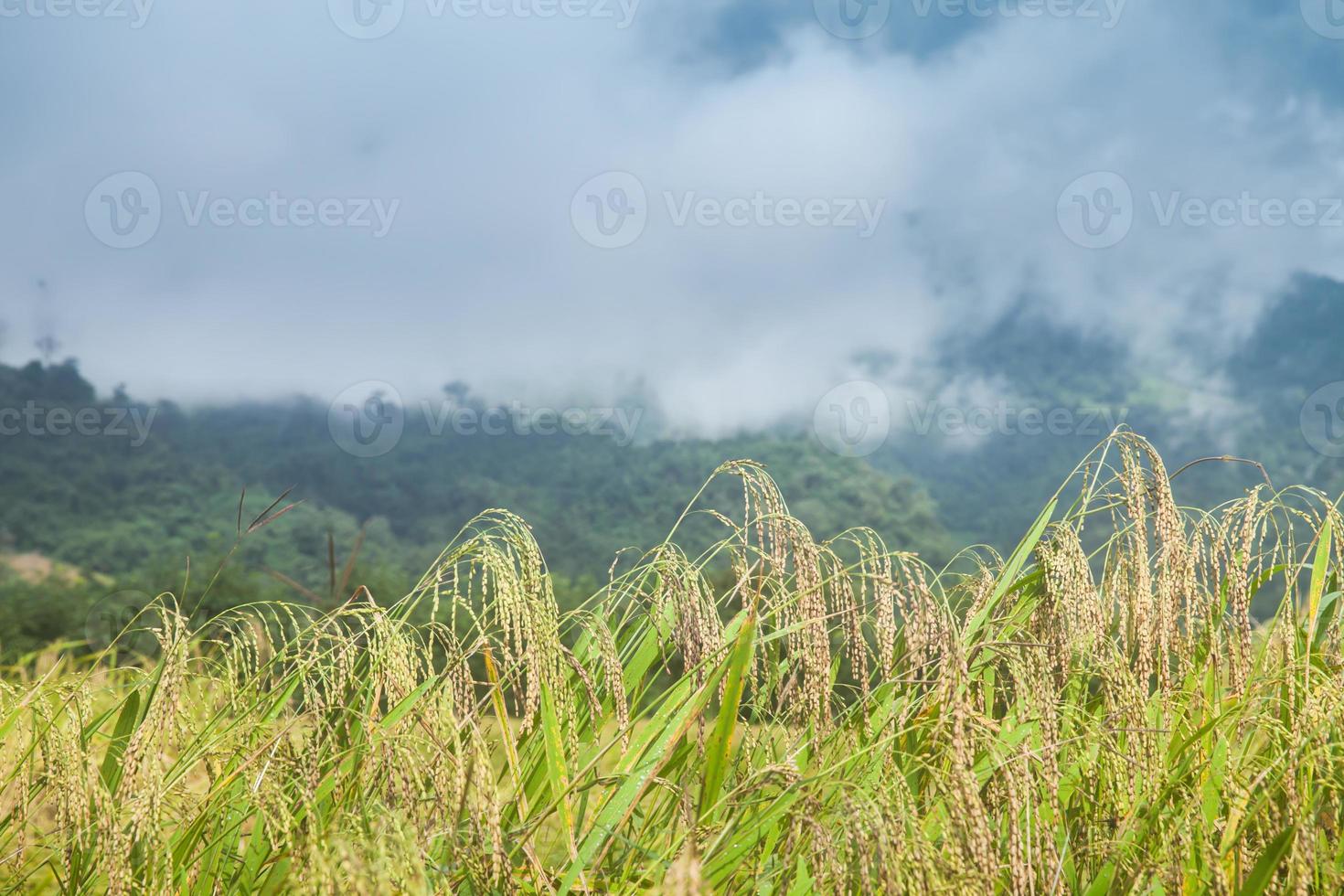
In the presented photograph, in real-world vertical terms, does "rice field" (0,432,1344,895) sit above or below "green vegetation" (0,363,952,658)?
above

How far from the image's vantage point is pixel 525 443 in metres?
68.7

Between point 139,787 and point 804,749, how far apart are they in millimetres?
1062

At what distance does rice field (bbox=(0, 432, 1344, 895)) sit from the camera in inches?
42.9

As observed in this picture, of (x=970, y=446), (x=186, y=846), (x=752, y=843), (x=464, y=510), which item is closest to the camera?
(x=752, y=843)

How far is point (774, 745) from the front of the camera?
1.50 m

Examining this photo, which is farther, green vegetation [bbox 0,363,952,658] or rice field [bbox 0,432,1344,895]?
green vegetation [bbox 0,363,952,658]

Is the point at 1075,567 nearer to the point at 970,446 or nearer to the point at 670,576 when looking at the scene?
the point at 670,576

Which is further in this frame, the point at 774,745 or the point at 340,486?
the point at 340,486

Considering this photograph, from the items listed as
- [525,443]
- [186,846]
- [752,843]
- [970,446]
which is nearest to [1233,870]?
[752,843]

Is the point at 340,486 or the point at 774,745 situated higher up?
the point at 774,745

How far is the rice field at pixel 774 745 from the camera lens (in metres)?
1.09

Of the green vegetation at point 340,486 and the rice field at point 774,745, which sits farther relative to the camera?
the green vegetation at point 340,486

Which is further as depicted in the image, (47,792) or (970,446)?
(970,446)

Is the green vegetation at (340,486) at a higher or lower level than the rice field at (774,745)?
lower
